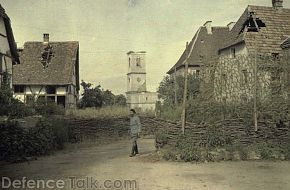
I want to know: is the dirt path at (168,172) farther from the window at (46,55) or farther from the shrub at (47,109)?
the window at (46,55)

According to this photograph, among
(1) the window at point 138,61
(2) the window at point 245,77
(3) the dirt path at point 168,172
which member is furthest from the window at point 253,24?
(1) the window at point 138,61

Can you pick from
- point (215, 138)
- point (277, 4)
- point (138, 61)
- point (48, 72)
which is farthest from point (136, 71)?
point (215, 138)

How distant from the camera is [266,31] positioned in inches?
1092

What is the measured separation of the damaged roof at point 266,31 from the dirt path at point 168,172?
17239 millimetres

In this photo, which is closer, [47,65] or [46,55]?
[47,65]

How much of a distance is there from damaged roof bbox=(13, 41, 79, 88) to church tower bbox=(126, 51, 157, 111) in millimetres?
23729

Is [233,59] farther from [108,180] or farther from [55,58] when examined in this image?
[55,58]

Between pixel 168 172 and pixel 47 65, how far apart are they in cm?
2805

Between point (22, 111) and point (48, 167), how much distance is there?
6633 millimetres

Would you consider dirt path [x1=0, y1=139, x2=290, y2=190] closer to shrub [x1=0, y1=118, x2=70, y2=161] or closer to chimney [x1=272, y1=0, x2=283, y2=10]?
shrub [x1=0, y1=118, x2=70, y2=161]

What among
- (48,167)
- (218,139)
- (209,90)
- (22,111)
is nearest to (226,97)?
(209,90)

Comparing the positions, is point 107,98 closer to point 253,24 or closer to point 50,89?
point 50,89

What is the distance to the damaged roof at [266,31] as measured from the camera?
26.5 meters

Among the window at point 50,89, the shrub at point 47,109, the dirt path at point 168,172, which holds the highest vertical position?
the window at point 50,89
